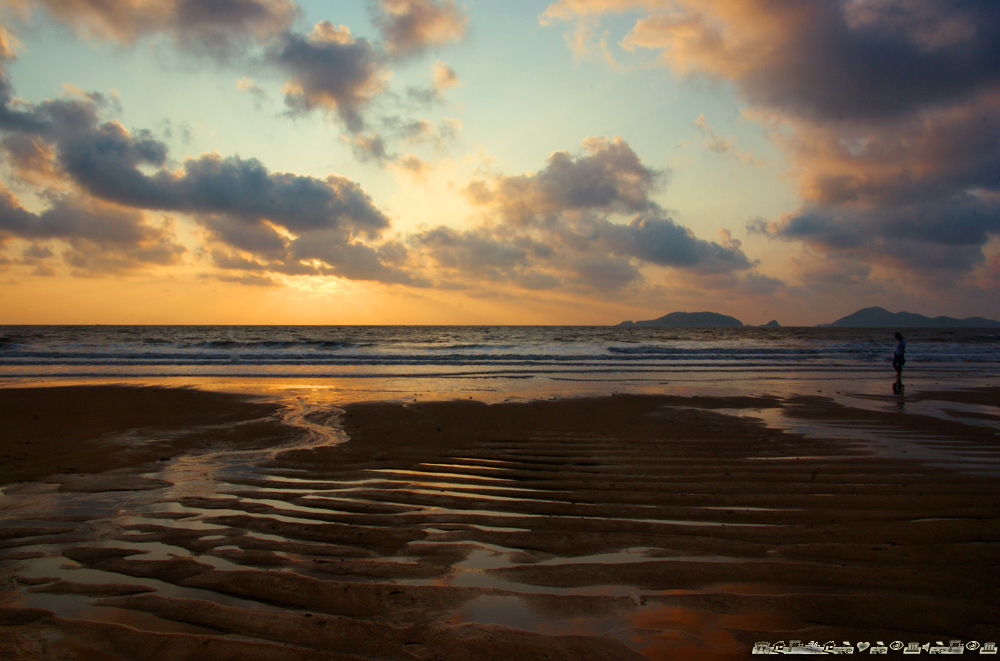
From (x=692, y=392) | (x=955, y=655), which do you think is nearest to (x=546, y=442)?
(x=955, y=655)

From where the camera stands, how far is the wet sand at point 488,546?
276 cm

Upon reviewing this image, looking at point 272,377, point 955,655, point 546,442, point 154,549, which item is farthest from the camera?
point 272,377

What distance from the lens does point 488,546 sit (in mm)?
3980

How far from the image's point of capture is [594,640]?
2672 mm

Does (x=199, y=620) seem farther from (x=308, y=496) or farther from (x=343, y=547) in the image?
(x=308, y=496)

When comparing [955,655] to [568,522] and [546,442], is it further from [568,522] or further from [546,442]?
[546,442]

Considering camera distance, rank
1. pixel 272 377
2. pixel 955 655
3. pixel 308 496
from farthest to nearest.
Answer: pixel 272 377 < pixel 308 496 < pixel 955 655

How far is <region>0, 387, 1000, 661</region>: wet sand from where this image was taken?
9.05ft

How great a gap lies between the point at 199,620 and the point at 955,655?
4104 millimetres

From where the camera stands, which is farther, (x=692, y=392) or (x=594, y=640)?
(x=692, y=392)

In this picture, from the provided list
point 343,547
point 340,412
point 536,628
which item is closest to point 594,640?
point 536,628

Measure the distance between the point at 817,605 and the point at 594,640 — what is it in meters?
1.46

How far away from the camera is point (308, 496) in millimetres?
5375

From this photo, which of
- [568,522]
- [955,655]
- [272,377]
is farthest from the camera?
[272,377]
